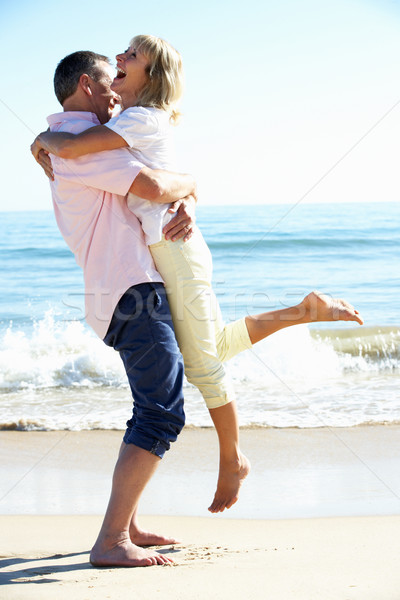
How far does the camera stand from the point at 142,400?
7.16 ft

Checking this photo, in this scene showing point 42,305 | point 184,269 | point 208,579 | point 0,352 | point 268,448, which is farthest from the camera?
point 42,305


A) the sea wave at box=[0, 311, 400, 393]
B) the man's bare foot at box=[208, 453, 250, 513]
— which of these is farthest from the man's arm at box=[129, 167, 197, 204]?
the sea wave at box=[0, 311, 400, 393]

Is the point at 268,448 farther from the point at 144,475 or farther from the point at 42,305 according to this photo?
the point at 42,305

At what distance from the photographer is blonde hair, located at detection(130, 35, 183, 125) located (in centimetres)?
227

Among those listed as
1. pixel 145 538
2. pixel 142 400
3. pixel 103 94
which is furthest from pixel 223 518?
pixel 103 94

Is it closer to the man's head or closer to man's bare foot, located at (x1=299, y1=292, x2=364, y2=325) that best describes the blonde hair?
the man's head

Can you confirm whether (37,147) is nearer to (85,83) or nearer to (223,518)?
(85,83)

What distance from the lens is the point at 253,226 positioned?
1839 centimetres

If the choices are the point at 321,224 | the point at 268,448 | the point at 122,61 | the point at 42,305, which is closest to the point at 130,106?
the point at 122,61

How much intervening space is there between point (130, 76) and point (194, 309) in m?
0.85

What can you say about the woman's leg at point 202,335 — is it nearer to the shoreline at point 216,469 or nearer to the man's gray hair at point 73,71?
the shoreline at point 216,469

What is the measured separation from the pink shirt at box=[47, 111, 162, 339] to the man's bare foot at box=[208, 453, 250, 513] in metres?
0.70

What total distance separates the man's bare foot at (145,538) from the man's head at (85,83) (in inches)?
61.2

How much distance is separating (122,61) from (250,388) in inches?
151
